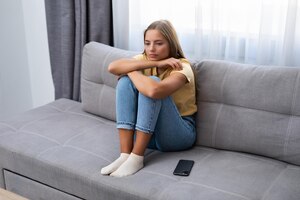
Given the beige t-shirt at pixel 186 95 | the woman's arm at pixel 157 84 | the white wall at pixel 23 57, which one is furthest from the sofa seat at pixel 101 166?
the white wall at pixel 23 57

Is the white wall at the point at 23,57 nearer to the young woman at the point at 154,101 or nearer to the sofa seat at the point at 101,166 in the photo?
the sofa seat at the point at 101,166

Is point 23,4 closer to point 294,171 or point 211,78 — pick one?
point 211,78

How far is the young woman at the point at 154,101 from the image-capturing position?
6.07ft

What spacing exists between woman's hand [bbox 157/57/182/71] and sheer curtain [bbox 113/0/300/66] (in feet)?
1.40

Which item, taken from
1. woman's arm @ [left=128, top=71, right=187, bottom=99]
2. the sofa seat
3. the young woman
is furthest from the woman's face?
the sofa seat

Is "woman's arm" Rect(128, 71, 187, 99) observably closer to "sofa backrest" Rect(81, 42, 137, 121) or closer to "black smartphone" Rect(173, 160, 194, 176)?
"black smartphone" Rect(173, 160, 194, 176)

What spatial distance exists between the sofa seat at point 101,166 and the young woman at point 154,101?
0.08 meters

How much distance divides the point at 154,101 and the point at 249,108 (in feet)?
1.59

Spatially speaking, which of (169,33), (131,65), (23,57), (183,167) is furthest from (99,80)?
(23,57)

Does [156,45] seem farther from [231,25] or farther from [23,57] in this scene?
[23,57]

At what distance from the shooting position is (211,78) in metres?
2.06

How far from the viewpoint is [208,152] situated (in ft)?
6.66

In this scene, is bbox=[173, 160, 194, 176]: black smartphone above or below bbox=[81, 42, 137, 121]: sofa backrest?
below

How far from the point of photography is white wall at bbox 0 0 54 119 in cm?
320
